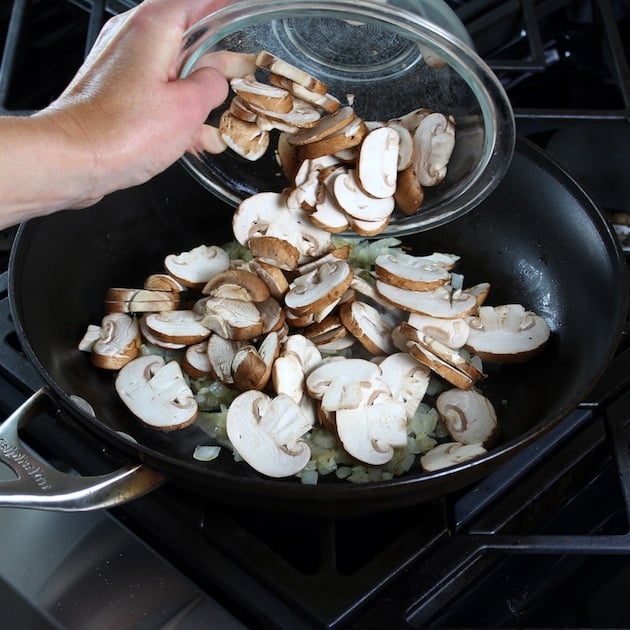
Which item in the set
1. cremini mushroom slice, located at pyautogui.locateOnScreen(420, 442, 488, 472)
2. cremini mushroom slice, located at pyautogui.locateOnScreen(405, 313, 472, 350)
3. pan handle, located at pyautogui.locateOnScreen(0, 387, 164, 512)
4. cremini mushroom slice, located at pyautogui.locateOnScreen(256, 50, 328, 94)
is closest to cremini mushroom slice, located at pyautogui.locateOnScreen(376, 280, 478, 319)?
cremini mushroom slice, located at pyautogui.locateOnScreen(405, 313, 472, 350)

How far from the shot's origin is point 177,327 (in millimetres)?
1183

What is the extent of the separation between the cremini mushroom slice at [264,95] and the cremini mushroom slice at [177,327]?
326mm

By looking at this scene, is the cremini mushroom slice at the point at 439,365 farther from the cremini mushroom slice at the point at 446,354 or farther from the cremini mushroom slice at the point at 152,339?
the cremini mushroom slice at the point at 152,339

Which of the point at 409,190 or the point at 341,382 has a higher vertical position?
the point at 409,190

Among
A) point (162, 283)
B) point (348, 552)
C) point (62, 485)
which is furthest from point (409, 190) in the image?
point (62, 485)

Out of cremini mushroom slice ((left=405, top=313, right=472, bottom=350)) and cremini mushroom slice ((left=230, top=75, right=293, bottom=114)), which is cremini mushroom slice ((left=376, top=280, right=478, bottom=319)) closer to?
cremini mushroom slice ((left=405, top=313, right=472, bottom=350))

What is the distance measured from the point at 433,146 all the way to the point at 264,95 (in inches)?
9.6

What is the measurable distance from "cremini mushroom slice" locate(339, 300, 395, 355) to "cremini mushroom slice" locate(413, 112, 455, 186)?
0.68 ft

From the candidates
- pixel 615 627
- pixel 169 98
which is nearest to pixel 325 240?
pixel 169 98

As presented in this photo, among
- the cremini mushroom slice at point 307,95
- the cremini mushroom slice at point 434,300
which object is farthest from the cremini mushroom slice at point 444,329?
the cremini mushroom slice at point 307,95

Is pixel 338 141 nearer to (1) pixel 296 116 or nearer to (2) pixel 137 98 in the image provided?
(1) pixel 296 116

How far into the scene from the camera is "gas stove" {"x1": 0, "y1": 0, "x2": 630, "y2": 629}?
940 millimetres

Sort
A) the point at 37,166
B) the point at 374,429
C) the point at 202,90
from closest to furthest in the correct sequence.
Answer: the point at 37,166 < the point at 202,90 < the point at 374,429

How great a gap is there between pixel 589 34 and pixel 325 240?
0.87 metres
